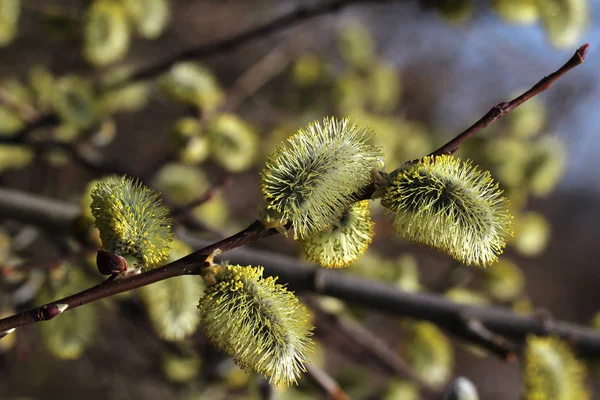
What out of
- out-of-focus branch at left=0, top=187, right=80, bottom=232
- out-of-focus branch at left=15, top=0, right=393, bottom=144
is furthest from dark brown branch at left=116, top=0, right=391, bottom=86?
out-of-focus branch at left=0, top=187, right=80, bottom=232

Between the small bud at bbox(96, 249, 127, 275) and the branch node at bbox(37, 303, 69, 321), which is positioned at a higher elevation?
the small bud at bbox(96, 249, 127, 275)

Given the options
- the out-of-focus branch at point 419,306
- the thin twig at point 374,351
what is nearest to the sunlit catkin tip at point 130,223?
the out-of-focus branch at point 419,306

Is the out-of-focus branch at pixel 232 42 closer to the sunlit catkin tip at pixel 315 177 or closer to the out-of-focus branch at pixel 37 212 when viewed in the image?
the out-of-focus branch at pixel 37 212

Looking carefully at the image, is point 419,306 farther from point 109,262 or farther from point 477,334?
point 109,262

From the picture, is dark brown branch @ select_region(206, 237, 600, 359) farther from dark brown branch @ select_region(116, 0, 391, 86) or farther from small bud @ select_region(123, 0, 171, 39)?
small bud @ select_region(123, 0, 171, 39)

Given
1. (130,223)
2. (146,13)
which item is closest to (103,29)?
(146,13)
